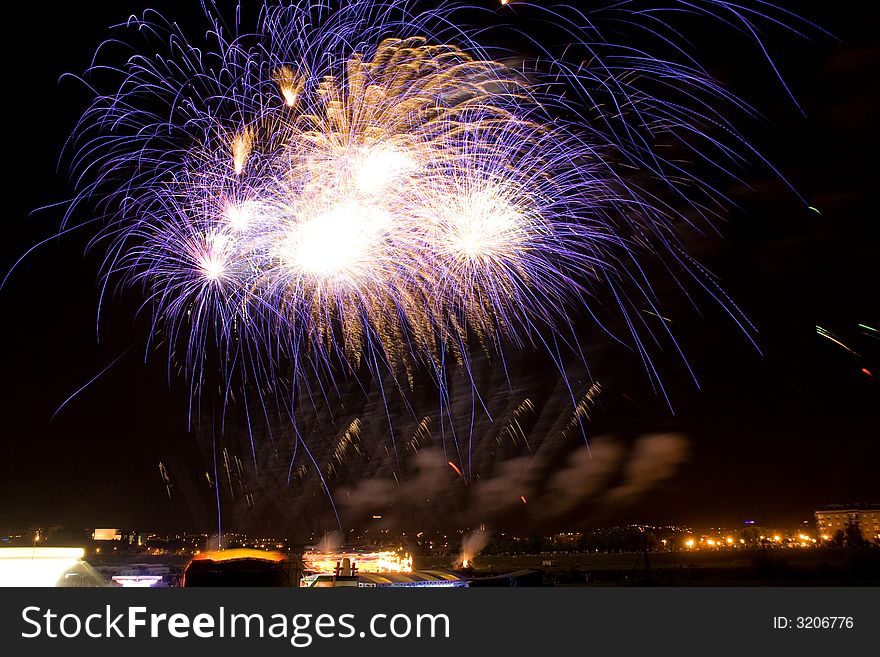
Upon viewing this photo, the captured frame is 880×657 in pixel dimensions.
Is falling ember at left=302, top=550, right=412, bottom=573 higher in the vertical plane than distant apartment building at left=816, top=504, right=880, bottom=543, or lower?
lower

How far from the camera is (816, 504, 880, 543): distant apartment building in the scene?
390 ft

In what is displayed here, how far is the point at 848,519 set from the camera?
122 meters

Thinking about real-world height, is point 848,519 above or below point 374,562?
above

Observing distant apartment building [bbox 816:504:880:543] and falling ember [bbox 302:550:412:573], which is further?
distant apartment building [bbox 816:504:880:543]

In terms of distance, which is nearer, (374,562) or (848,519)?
(374,562)

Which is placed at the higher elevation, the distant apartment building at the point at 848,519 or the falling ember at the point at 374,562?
the distant apartment building at the point at 848,519

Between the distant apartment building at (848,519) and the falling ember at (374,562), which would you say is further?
the distant apartment building at (848,519)

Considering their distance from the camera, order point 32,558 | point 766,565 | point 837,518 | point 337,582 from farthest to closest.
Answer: point 837,518 → point 766,565 → point 337,582 → point 32,558

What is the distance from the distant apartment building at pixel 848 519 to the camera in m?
119
